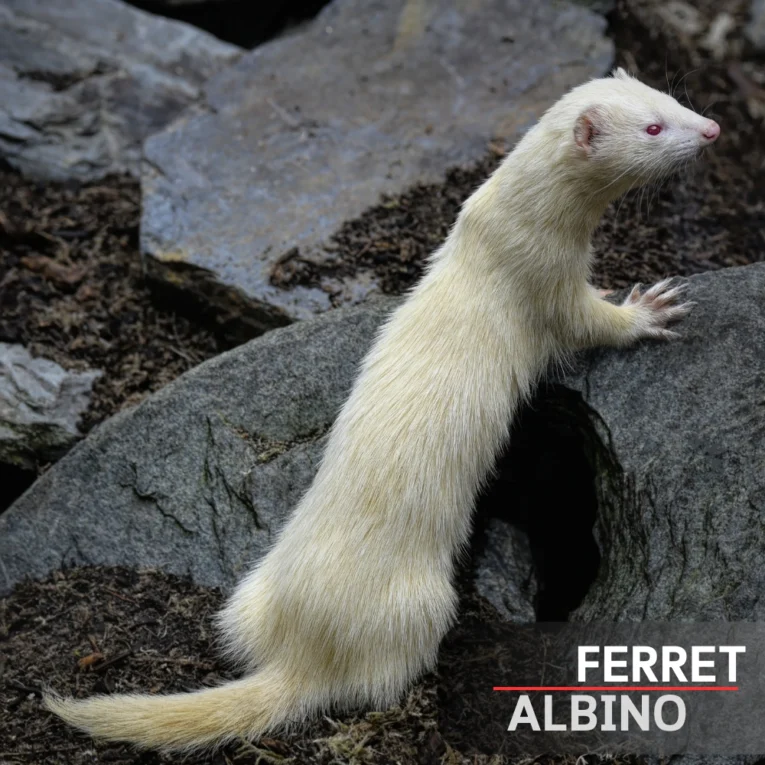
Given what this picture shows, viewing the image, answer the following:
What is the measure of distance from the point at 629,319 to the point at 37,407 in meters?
3.40

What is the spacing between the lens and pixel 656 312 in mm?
4492

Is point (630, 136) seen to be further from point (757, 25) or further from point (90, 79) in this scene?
point (757, 25)

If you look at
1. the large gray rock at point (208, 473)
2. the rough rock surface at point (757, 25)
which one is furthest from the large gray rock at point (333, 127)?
the rough rock surface at point (757, 25)

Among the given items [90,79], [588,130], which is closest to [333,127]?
[90,79]

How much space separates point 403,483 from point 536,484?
1192 millimetres

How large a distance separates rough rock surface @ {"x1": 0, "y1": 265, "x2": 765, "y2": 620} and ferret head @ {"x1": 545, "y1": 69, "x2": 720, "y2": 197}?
68cm

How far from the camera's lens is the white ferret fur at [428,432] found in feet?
13.0

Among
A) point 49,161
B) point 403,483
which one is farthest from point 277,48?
point 403,483

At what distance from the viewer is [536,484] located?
501cm

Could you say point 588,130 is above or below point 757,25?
below

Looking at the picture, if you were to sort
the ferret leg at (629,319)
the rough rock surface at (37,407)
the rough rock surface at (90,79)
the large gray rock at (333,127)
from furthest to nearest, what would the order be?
1. the rough rock surface at (90,79)
2. the large gray rock at (333,127)
3. the rough rock surface at (37,407)
4. the ferret leg at (629,319)

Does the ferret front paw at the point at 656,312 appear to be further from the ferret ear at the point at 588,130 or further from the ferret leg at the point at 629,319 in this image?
the ferret ear at the point at 588,130

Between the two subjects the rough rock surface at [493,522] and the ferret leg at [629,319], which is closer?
the rough rock surface at [493,522]

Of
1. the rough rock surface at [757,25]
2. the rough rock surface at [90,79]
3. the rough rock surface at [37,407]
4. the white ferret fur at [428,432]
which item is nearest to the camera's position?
the white ferret fur at [428,432]
